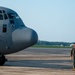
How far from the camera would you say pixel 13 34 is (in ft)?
83.9

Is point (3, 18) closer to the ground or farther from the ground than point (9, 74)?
farther from the ground

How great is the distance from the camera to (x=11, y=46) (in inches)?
1006

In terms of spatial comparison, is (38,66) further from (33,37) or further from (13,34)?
(33,37)

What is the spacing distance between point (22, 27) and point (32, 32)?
5.59 feet

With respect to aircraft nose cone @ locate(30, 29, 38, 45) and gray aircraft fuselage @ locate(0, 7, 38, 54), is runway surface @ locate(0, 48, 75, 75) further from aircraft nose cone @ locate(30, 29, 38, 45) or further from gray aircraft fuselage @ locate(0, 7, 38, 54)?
aircraft nose cone @ locate(30, 29, 38, 45)

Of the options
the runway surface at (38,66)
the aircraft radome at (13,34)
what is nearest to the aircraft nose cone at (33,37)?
the aircraft radome at (13,34)

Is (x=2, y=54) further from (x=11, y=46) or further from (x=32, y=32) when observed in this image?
(x=32, y=32)

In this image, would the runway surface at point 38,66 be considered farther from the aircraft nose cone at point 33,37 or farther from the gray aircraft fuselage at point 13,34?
the aircraft nose cone at point 33,37

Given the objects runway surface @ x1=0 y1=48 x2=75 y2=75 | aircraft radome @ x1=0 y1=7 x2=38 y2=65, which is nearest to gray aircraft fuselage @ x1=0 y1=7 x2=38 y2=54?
aircraft radome @ x1=0 y1=7 x2=38 y2=65

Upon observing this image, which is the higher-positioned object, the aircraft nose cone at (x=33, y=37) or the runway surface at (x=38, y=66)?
the aircraft nose cone at (x=33, y=37)

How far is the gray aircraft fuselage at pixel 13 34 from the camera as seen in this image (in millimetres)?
24562

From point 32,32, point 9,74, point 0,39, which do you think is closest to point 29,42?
point 32,32

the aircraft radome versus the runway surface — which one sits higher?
the aircraft radome

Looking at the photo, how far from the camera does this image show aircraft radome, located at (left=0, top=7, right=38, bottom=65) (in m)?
24.6
